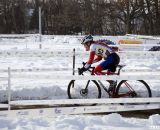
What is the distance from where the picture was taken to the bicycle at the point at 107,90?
10.1 metres

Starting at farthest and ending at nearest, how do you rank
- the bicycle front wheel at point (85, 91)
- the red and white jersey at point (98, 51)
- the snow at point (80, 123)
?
the bicycle front wheel at point (85, 91) < the red and white jersey at point (98, 51) < the snow at point (80, 123)

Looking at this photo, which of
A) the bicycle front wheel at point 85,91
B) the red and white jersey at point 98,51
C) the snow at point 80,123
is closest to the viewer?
the snow at point 80,123

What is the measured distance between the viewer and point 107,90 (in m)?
10.2

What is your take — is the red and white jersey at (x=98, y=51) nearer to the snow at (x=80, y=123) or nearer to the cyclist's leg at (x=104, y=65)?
the cyclist's leg at (x=104, y=65)

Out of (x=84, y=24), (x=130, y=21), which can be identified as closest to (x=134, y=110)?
(x=130, y=21)

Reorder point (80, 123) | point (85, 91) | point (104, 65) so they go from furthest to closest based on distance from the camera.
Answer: point (85, 91)
point (104, 65)
point (80, 123)

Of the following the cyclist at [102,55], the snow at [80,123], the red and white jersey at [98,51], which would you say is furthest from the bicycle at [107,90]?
the snow at [80,123]

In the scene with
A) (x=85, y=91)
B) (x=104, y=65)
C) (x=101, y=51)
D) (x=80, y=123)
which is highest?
(x=101, y=51)

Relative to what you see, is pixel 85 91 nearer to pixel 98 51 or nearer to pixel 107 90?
pixel 107 90

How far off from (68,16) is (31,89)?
2125 inches

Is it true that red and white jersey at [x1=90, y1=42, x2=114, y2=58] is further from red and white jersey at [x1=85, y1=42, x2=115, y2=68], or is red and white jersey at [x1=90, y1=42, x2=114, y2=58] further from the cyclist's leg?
the cyclist's leg

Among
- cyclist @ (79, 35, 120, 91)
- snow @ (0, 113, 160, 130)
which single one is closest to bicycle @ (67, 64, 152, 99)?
cyclist @ (79, 35, 120, 91)

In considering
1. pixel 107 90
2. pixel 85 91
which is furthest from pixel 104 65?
pixel 85 91

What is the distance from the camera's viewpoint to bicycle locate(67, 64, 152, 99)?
1011 cm
